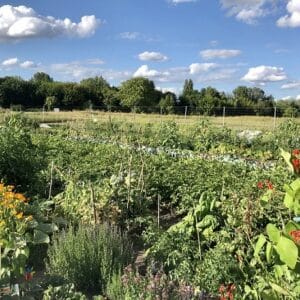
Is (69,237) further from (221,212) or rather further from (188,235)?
(221,212)

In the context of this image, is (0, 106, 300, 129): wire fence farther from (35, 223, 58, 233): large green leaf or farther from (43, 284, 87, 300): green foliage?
(43, 284, 87, 300): green foliage

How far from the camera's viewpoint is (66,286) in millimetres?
3312

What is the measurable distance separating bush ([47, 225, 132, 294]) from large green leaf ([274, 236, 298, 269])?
2.39 metres

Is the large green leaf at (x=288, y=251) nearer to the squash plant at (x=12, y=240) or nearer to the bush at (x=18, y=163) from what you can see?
the squash plant at (x=12, y=240)

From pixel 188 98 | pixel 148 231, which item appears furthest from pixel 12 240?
pixel 188 98

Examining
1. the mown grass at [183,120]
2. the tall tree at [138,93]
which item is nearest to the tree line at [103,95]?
the tall tree at [138,93]

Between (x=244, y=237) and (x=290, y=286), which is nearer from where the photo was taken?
(x=290, y=286)

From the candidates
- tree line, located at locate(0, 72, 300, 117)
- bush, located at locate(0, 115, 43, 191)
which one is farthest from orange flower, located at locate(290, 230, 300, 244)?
tree line, located at locate(0, 72, 300, 117)

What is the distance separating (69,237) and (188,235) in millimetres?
1057

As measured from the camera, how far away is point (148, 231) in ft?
15.7

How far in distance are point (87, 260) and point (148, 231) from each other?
0.86 meters

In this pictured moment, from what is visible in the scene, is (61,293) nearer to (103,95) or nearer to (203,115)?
(203,115)

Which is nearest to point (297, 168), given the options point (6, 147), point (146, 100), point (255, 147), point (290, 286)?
point (290, 286)

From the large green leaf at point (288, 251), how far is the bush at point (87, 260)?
7.84 feet
